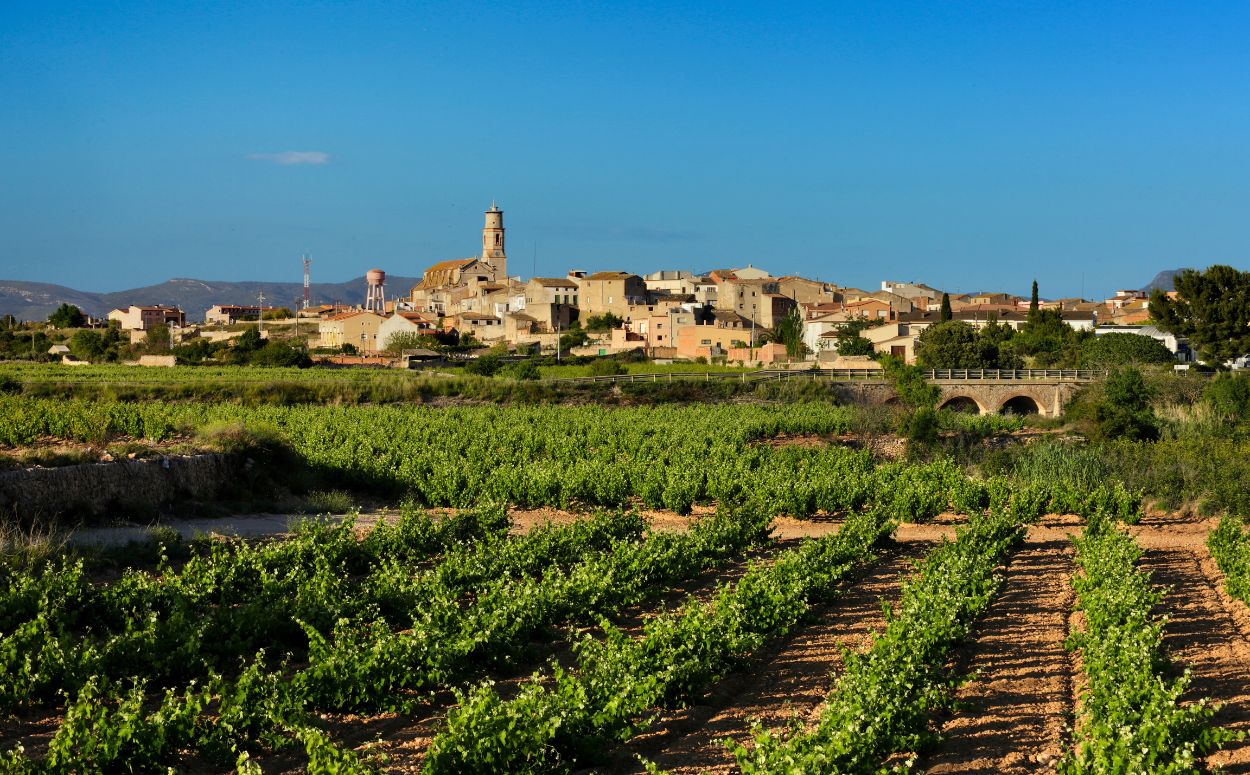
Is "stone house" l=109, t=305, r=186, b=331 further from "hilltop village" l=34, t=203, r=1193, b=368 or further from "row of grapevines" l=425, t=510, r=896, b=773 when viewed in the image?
"row of grapevines" l=425, t=510, r=896, b=773

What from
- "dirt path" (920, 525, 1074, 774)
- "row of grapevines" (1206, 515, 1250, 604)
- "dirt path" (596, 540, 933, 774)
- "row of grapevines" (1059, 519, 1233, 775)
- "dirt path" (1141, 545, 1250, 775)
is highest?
"row of grapevines" (1059, 519, 1233, 775)

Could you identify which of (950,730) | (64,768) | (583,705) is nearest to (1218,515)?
(950,730)

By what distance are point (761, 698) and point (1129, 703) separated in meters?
2.94

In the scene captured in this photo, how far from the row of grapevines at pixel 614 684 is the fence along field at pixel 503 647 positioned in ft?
0.08

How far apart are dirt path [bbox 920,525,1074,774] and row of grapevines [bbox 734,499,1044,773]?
0.27m

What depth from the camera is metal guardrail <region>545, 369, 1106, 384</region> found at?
53.3 meters

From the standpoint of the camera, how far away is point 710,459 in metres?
29.0

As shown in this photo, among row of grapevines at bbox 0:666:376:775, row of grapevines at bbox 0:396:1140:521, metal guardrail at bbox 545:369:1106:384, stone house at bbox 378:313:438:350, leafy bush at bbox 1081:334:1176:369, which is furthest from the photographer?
stone house at bbox 378:313:438:350

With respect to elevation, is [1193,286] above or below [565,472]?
above

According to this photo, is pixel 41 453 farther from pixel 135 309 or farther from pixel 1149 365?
pixel 135 309

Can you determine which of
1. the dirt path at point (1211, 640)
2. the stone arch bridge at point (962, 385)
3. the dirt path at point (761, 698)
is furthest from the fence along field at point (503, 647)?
the stone arch bridge at point (962, 385)

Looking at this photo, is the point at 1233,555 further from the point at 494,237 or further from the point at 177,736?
the point at 494,237

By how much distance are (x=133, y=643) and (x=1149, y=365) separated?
56.1 meters

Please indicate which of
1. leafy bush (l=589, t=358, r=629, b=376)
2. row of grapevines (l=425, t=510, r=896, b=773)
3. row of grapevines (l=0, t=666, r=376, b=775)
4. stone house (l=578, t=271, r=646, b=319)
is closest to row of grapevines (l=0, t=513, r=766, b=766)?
row of grapevines (l=0, t=666, r=376, b=775)
